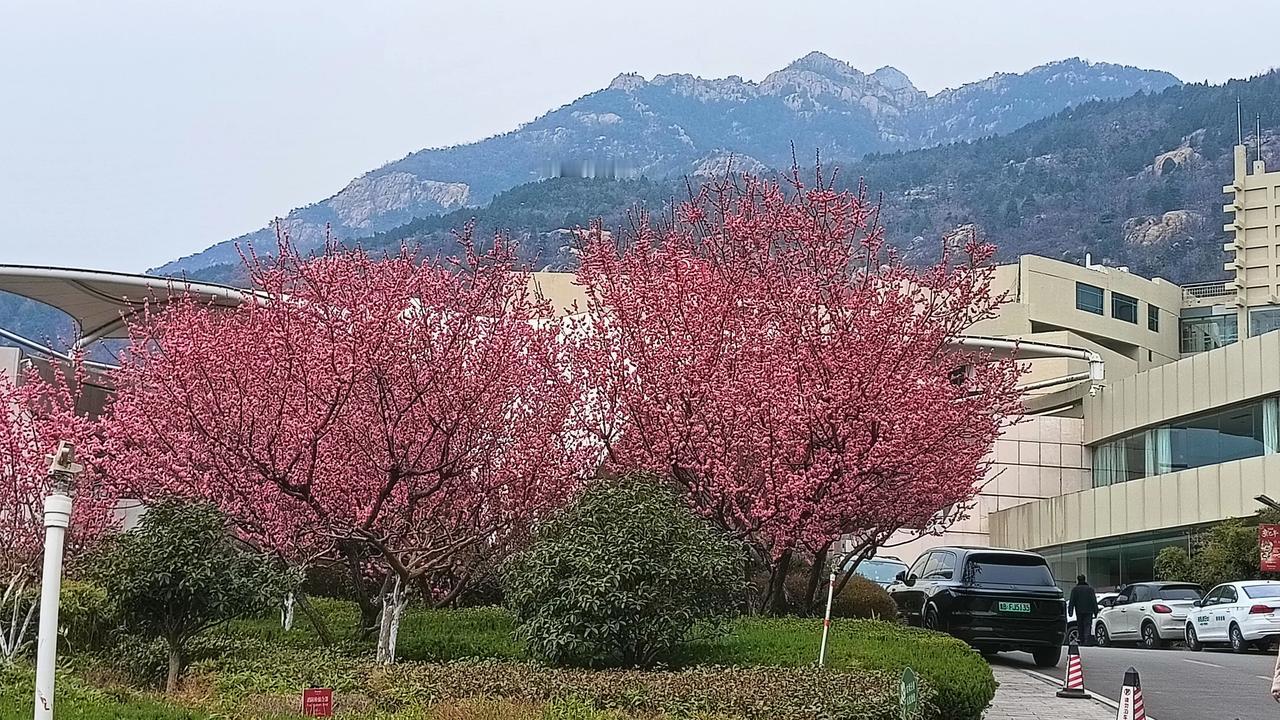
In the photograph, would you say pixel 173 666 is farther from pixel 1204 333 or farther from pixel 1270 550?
pixel 1204 333

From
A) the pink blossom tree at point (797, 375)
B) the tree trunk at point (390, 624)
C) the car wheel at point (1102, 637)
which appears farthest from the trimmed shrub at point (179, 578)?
the car wheel at point (1102, 637)

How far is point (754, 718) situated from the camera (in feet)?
34.2

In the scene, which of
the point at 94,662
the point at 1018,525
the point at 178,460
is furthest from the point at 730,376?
the point at 1018,525

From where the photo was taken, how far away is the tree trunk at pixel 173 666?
42.2ft

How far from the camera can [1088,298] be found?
2709 inches

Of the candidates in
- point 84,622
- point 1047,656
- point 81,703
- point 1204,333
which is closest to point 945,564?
point 1047,656

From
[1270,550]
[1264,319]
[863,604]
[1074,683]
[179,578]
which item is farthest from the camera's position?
[1264,319]

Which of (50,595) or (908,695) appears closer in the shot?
(50,595)

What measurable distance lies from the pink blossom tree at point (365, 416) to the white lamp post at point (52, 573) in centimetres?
515

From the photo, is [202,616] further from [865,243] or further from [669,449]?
[865,243]

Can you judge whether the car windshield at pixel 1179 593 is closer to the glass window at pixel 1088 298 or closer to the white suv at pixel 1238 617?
the white suv at pixel 1238 617

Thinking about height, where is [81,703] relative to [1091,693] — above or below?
above

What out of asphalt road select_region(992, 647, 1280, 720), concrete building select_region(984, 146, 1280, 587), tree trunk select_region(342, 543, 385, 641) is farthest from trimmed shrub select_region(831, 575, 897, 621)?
concrete building select_region(984, 146, 1280, 587)

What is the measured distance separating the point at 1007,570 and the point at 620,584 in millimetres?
9437
